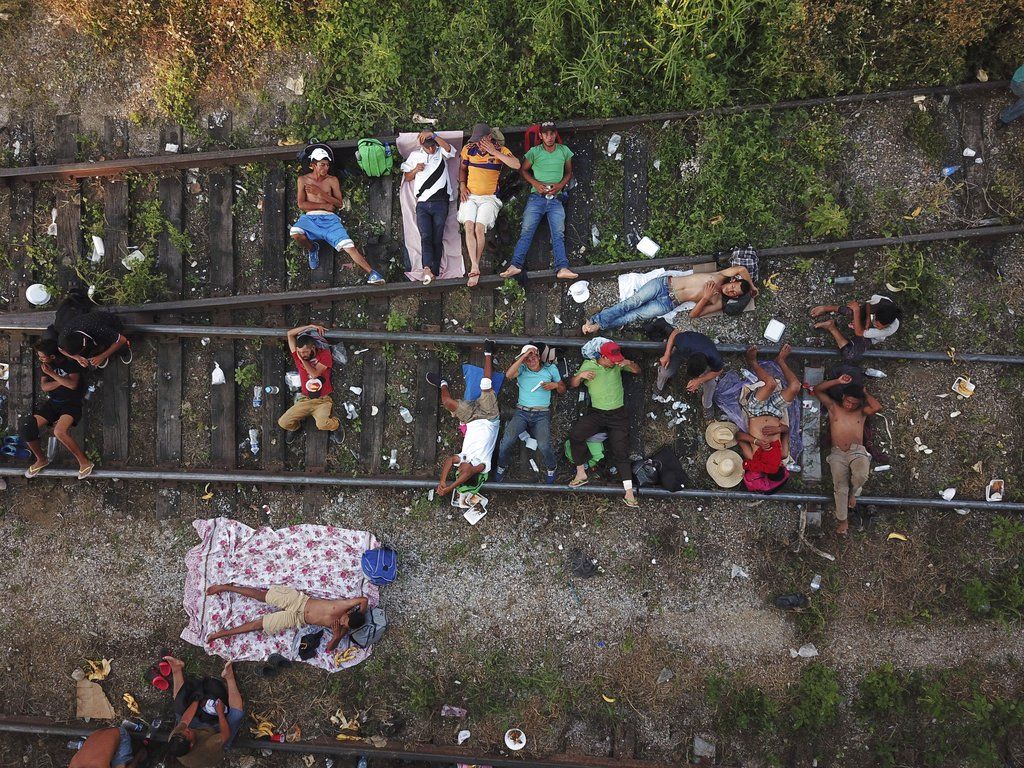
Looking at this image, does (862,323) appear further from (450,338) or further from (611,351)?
(450,338)

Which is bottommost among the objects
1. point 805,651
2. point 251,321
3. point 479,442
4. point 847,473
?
point 805,651

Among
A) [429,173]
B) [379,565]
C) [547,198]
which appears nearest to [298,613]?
[379,565]

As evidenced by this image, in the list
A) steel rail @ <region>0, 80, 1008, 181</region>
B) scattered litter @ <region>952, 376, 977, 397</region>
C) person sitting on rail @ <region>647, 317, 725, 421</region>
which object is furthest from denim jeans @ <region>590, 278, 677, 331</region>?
scattered litter @ <region>952, 376, 977, 397</region>

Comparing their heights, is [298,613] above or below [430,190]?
below

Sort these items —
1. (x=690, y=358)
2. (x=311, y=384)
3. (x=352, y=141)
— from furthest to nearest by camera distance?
1. (x=352, y=141)
2. (x=311, y=384)
3. (x=690, y=358)

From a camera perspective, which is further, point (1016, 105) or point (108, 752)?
point (1016, 105)

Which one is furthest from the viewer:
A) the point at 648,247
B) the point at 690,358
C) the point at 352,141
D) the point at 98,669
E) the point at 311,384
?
the point at 98,669

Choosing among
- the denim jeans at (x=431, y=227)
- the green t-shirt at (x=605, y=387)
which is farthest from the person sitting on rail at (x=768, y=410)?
the denim jeans at (x=431, y=227)

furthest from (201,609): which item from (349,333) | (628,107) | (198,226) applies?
(628,107)
